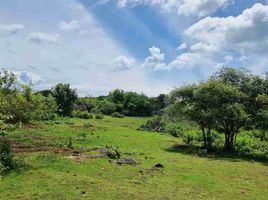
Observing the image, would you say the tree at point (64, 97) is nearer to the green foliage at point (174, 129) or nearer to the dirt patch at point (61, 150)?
the green foliage at point (174, 129)

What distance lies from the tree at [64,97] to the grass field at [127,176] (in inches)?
1828

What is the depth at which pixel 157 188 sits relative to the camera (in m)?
19.4

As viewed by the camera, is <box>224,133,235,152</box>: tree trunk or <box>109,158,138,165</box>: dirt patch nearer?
<box>109,158,138,165</box>: dirt patch

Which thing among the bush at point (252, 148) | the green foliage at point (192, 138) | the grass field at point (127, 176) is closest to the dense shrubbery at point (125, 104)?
the green foliage at point (192, 138)

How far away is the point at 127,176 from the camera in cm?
2167

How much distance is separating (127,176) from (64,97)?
193 feet

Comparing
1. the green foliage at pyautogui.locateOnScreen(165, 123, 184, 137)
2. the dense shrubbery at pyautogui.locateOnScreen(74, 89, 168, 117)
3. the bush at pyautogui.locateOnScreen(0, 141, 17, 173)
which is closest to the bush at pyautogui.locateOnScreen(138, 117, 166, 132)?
the green foliage at pyautogui.locateOnScreen(165, 123, 184, 137)

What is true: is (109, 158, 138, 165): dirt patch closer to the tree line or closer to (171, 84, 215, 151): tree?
the tree line

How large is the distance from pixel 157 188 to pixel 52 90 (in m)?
64.1

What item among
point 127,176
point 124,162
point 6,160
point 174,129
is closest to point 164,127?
point 174,129

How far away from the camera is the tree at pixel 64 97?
78938mm

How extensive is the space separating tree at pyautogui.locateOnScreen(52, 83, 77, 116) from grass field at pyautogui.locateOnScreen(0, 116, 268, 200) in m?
46.4

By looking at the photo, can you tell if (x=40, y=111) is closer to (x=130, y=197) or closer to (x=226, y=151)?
(x=130, y=197)

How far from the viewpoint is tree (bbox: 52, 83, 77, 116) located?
78.9m
